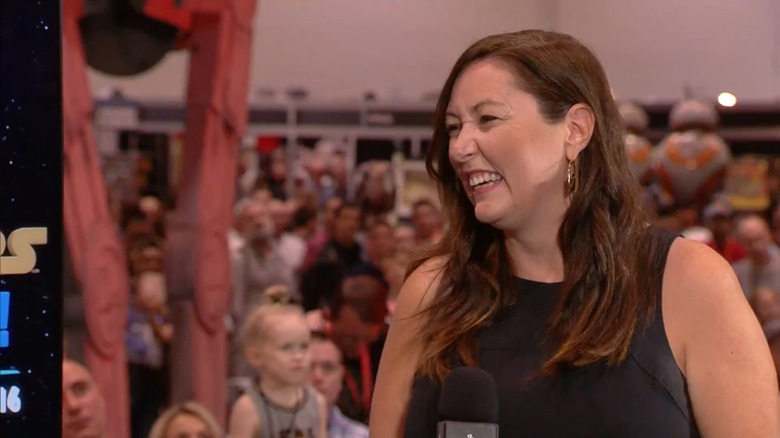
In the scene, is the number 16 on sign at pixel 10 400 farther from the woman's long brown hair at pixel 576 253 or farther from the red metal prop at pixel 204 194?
the red metal prop at pixel 204 194

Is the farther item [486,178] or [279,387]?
[279,387]

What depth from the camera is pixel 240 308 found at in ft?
16.6

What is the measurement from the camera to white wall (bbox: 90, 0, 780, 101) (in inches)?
251

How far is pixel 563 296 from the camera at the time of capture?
148 centimetres

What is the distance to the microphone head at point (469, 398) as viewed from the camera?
1.30m

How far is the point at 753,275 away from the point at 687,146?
2225 millimetres

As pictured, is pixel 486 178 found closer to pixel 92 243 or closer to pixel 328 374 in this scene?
pixel 328 374

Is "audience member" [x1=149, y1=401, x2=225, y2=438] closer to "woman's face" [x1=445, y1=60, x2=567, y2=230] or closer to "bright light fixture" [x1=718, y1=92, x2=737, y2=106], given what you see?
"woman's face" [x1=445, y1=60, x2=567, y2=230]

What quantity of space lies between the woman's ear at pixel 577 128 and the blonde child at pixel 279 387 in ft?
6.73

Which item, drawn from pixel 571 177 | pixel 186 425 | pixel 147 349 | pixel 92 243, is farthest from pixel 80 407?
pixel 571 177

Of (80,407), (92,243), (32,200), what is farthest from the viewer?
(92,243)

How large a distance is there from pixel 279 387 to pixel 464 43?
10.4 ft

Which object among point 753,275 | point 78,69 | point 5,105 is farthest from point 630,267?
point 753,275

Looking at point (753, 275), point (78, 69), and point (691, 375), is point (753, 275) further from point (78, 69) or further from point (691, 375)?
point (691, 375)
